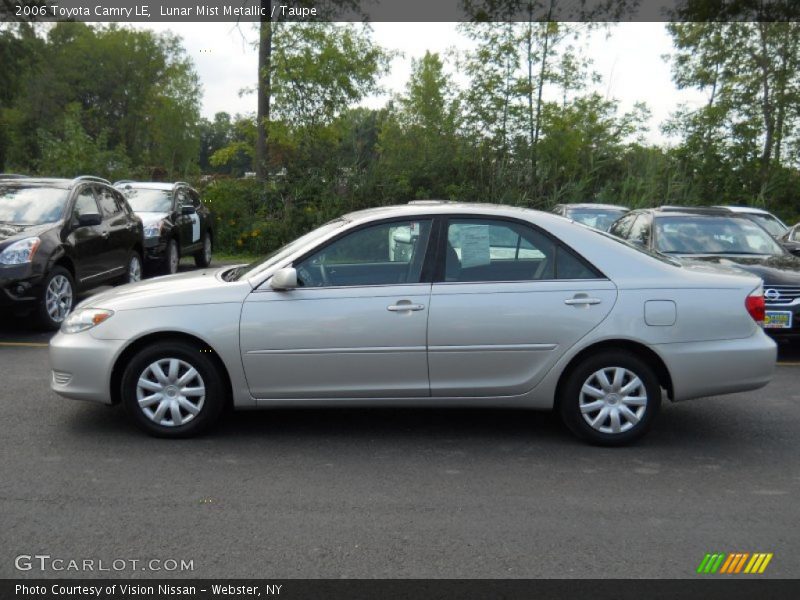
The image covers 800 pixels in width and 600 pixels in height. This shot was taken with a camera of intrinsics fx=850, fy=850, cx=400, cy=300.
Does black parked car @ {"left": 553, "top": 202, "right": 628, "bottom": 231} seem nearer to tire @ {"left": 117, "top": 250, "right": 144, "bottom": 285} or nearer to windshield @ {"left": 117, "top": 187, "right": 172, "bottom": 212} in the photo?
windshield @ {"left": 117, "top": 187, "right": 172, "bottom": 212}

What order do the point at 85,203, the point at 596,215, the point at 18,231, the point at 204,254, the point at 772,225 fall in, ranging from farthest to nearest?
the point at 204,254 < the point at 596,215 < the point at 772,225 < the point at 85,203 < the point at 18,231

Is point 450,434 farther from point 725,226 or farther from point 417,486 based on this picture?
point 725,226

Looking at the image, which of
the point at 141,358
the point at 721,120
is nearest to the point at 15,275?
the point at 141,358

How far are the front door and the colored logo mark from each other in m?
2.15

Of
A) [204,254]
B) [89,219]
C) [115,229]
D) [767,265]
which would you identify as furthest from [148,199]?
[767,265]

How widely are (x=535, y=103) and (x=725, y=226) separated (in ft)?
44.5

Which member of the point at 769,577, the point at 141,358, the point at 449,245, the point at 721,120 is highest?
the point at 721,120

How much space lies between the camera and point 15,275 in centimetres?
909

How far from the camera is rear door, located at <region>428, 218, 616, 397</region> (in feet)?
18.1

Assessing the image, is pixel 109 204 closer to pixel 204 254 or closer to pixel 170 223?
pixel 170 223

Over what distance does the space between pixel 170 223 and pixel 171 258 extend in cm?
65

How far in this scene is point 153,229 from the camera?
578 inches

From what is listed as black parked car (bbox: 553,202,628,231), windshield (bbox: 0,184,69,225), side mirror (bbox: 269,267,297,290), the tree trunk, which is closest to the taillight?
side mirror (bbox: 269,267,297,290)

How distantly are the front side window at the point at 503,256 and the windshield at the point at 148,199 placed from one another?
36.2 ft
